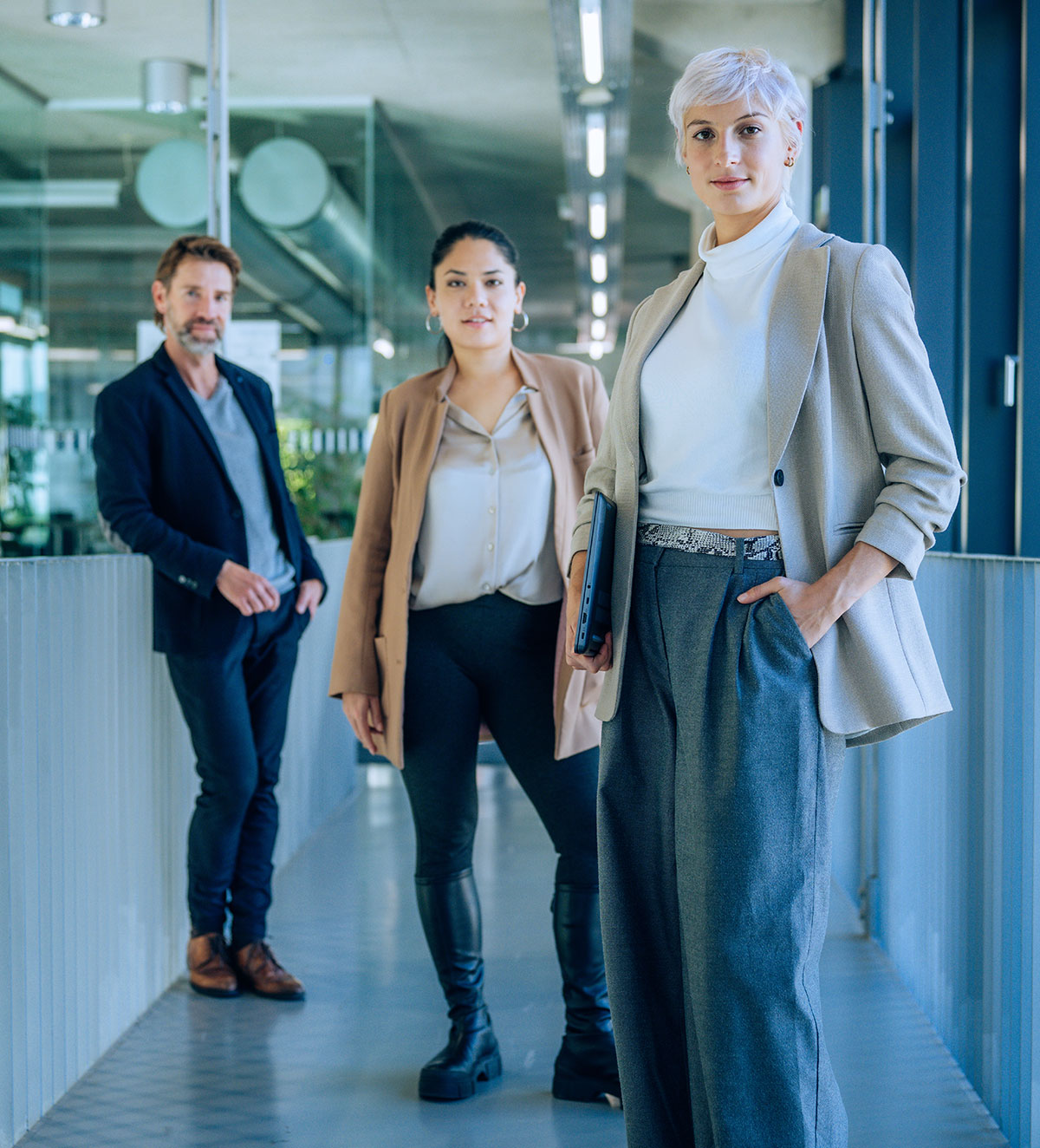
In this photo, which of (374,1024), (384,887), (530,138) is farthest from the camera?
(530,138)

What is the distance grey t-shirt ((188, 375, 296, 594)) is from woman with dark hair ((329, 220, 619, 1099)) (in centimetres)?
59

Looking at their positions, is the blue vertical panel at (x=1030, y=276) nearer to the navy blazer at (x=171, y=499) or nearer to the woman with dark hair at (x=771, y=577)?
the woman with dark hair at (x=771, y=577)

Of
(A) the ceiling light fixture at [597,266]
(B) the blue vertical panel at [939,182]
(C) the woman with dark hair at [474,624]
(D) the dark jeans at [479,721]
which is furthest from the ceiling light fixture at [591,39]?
(A) the ceiling light fixture at [597,266]

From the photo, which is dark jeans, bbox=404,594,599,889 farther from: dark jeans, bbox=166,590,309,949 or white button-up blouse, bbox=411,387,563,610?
dark jeans, bbox=166,590,309,949

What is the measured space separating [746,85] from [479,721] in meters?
1.24

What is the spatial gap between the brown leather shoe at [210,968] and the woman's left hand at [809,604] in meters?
1.97

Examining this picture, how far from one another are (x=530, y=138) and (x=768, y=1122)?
27.5 feet

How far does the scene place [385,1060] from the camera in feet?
8.41

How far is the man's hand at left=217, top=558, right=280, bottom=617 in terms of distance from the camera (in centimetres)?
272

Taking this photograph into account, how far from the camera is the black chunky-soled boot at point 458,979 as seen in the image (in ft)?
7.73

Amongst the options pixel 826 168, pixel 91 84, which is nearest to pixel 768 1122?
pixel 826 168

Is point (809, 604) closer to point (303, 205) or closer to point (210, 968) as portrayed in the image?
point (210, 968)

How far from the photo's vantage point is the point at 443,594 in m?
2.27

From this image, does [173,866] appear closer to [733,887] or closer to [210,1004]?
[210,1004]
